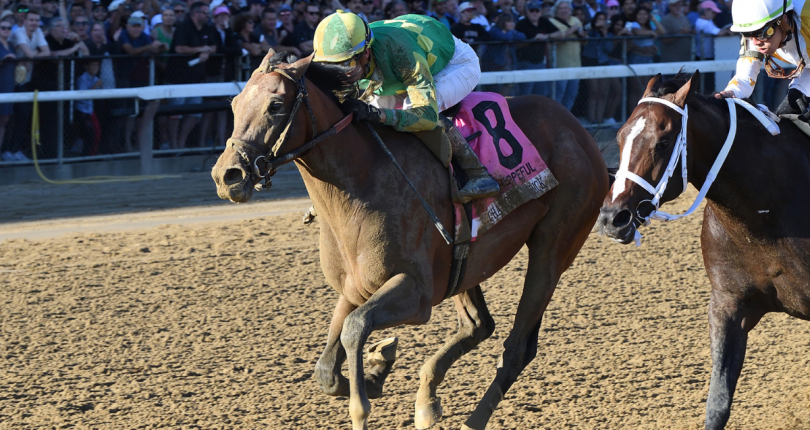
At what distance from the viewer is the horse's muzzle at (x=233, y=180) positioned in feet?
11.3

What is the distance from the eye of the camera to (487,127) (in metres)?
4.55

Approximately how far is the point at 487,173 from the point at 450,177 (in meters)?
0.19

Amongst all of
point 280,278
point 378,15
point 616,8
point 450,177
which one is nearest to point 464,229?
point 450,177

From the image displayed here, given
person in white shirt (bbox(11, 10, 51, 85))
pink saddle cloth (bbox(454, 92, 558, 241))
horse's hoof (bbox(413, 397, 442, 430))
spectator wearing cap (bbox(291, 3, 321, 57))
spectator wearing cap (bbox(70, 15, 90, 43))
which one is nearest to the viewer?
horse's hoof (bbox(413, 397, 442, 430))

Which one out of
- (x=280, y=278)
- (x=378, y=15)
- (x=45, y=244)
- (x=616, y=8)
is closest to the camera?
(x=280, y=278)

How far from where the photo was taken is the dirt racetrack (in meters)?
4.59

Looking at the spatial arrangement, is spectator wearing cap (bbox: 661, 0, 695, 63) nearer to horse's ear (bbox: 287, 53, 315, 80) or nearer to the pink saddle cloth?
the pink saddle cloth

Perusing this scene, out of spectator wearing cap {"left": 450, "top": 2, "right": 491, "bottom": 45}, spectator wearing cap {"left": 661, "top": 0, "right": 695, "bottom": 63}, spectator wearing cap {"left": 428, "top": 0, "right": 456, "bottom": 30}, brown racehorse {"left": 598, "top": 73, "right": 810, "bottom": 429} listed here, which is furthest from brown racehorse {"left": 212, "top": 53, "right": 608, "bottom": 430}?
spectator wearing cap {"left": 661, "top": 0, "right": 695, "bottom": 63}

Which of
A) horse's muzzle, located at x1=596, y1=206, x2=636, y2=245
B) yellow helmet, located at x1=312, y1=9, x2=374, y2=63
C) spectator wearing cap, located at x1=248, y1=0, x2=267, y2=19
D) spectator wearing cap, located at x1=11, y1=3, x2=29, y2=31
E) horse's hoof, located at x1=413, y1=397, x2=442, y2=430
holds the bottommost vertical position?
horse's hoof, located at x1=413, y1=397, x2=442, y2=430

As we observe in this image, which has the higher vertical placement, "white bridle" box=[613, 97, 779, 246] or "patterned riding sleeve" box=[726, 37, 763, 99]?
"patterned riding sleeve" box=[726, 37, 763, 99]

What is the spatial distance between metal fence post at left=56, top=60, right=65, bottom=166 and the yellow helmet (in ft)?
21.1

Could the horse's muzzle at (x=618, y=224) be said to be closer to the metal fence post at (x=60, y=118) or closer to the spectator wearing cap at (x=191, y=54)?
the metal fence post at (x=60, y=118)

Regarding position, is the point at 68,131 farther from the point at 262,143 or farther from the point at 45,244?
the point at 262,143

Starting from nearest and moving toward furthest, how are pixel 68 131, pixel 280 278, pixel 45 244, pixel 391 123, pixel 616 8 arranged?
pixel 391 123 → pixel 280 278 → pixel 45 244 → pixel 68 131 → pixel 616 8
